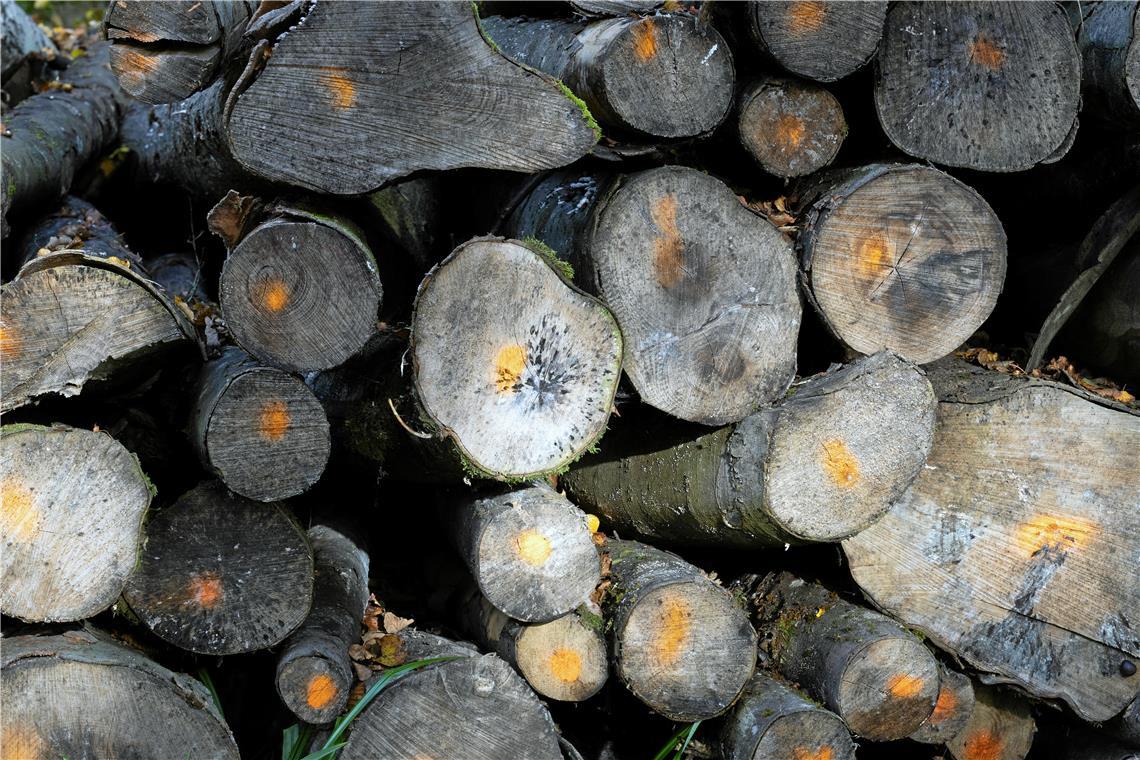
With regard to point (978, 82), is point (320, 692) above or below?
below

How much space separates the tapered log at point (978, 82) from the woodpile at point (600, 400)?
1 cm

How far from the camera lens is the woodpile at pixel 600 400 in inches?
89.1

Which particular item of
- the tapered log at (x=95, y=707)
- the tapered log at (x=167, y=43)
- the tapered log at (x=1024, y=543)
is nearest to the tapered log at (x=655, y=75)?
the tapered log at (x=167, y=43)

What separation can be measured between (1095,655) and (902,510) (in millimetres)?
758

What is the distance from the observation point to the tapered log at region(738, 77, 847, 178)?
8.52 ft

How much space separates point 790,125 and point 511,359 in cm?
105

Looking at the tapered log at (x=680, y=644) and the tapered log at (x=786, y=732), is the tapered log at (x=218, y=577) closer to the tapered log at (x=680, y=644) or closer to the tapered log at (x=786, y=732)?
the tapered log at (x=680, y=644)

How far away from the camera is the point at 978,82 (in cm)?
265

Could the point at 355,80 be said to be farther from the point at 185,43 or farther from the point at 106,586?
the point at 106,586

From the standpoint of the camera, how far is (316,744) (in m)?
2.42

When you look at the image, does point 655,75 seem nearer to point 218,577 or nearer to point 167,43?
point 167,43

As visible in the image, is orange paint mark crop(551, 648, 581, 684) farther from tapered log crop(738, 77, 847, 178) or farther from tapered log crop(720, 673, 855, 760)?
tapered log crop(738, 77, 847, 178)

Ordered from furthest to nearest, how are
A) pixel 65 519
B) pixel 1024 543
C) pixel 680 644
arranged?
pixel 1024 543, pixel 680 644, pixel 65 519

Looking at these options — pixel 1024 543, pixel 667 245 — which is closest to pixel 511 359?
pixel 667 245
